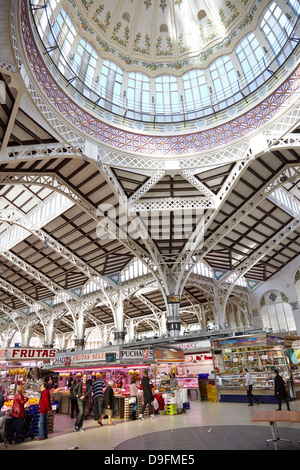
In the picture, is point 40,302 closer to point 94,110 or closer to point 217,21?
point 94,110

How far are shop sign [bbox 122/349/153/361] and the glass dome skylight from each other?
43.1 feet

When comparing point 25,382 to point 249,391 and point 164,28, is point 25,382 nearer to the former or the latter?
point 249,391

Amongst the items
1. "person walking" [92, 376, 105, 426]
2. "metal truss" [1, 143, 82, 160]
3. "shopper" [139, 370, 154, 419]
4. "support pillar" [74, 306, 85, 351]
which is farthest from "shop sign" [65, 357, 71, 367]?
"support pillar" [74, 306, 85, 351]

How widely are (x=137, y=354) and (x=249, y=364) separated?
568 centimetres

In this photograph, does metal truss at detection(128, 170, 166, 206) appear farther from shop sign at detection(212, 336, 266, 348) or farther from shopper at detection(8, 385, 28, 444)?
shopper at detection(8, 385, 28, 444)

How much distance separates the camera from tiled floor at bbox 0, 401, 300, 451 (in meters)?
6.38

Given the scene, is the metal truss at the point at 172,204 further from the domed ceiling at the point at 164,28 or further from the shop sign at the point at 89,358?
the domed ceiling at the point at 164,28

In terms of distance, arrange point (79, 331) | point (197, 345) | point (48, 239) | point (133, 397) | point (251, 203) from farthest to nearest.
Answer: point (79, 331)
point (48, 239)
point (251, 203)
point (197, 345)
point (133, 397)

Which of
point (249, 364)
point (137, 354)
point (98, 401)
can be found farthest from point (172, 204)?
point (98, 401)

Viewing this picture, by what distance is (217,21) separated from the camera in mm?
18297

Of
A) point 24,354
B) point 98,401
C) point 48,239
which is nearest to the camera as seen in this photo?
point 98,401

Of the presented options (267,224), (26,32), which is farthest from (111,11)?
(267,224)

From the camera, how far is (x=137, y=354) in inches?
538

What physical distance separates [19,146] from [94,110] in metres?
5.82
